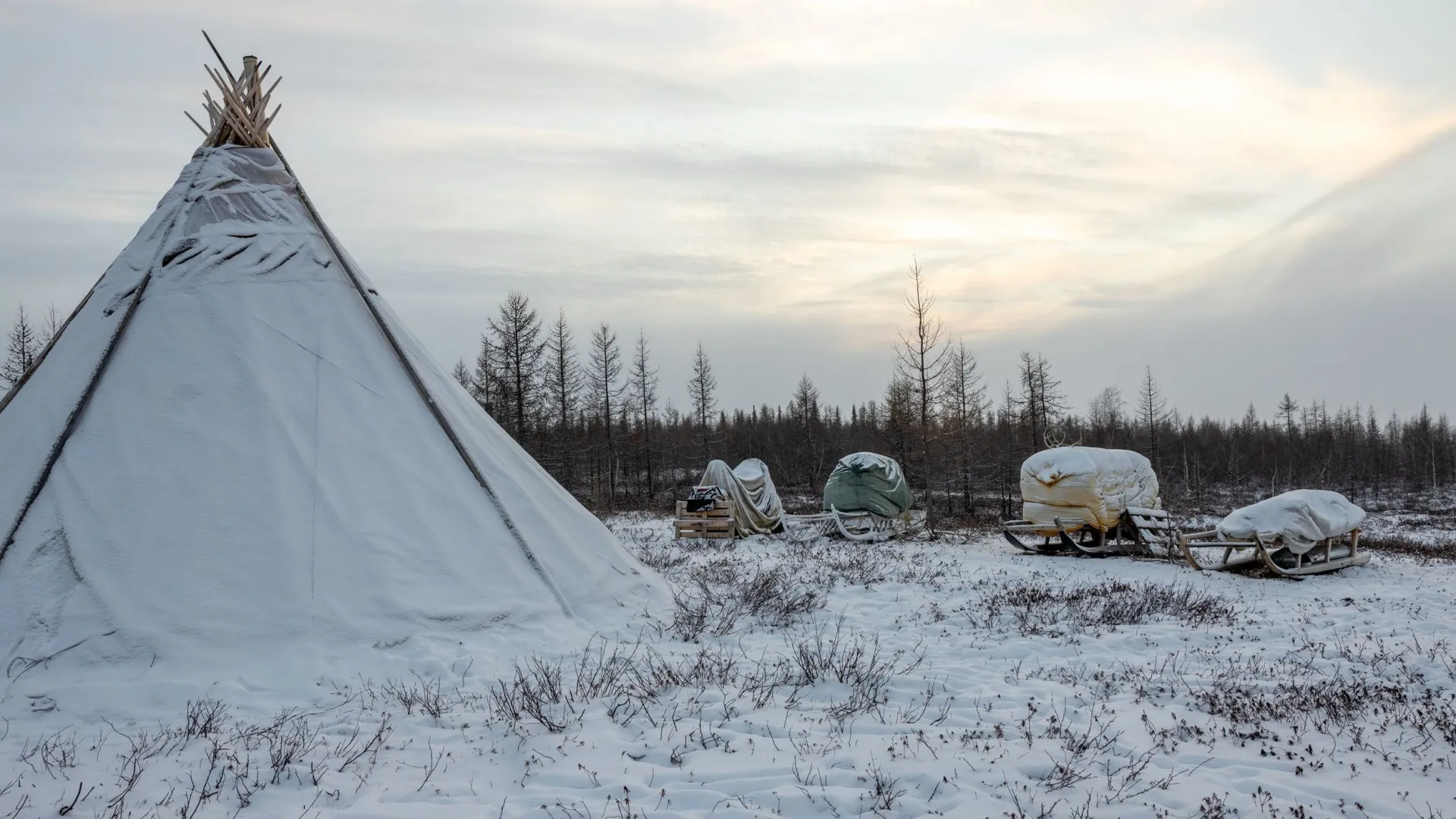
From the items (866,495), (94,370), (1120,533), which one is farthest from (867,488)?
(94,370)

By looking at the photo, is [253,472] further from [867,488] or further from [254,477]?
[867,488]

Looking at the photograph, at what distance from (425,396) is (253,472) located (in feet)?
5.92

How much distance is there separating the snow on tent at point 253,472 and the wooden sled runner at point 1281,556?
998cm

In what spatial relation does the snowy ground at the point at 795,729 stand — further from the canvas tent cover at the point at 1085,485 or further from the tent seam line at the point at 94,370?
the canvas tent cover at the point at 1085,485

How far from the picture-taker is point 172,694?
540cm

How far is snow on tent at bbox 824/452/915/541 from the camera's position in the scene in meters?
19.3

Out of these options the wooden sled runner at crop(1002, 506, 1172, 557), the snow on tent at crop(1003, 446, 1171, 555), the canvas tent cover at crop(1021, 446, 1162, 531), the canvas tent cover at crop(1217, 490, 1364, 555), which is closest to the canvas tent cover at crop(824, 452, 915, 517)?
the wooden sled runner at crop(1002, 506, 1172, 557)

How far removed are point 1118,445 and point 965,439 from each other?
2491 centimetres

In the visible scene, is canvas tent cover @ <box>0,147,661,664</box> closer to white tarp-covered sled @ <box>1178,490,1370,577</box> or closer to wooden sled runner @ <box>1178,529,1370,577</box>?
wooden sled runner @ <box>1178,529,1370,577</box>

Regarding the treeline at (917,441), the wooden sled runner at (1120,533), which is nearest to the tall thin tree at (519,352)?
the treeline at (917,441)

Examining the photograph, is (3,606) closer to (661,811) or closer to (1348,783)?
(661,811)

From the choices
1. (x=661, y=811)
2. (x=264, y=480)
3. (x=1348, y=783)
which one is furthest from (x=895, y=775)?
(x=264, y=480)

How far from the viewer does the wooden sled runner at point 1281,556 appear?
40.7ft

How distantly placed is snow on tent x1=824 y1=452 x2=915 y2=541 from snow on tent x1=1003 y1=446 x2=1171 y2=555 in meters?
3.86
